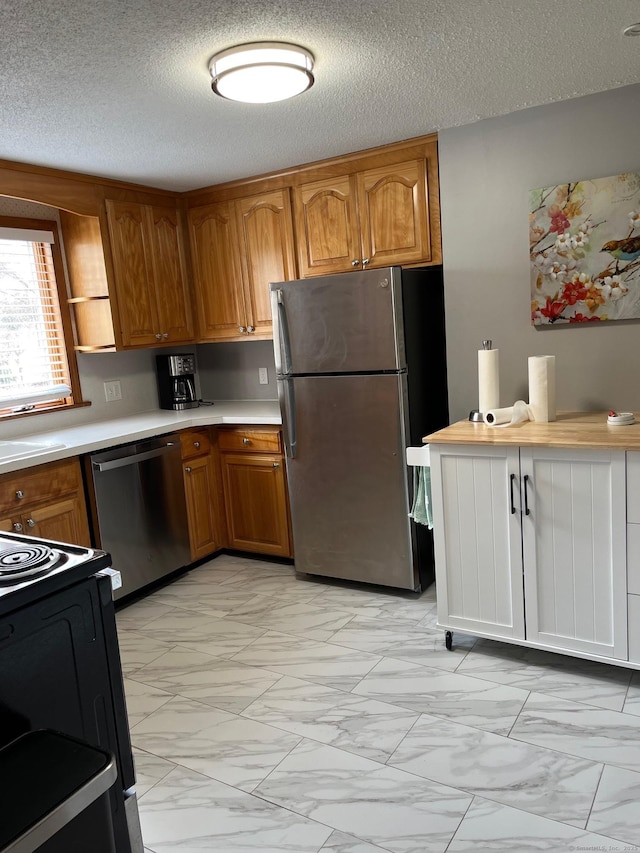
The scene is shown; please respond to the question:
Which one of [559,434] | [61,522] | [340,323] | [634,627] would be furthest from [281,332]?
[634,627]

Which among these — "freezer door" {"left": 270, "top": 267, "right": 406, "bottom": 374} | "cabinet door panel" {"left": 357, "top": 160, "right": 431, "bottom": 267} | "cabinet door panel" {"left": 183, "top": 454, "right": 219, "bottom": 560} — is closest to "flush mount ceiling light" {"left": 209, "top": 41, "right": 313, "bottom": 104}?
"freezer door" {"left": 270, "top": 267, "right": 406, "bottom": 374}

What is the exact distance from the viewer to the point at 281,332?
3.38 meters

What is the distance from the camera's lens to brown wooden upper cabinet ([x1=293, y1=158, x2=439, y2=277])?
3260mm

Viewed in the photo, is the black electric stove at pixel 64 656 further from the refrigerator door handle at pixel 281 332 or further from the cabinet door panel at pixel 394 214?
the cabinet door panel at pixel 394 214

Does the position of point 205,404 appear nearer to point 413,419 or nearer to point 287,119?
point 413,419

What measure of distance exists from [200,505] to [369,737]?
1945 millimetres

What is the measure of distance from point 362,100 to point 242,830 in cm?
256

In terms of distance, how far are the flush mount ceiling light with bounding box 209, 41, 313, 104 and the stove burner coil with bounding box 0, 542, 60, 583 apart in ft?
5.13

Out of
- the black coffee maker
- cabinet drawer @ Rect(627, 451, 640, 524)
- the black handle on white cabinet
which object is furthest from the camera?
the black coffee maker

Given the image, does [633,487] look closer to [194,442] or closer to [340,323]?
[340,323]

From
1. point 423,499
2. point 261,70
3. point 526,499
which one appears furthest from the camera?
point 423,499

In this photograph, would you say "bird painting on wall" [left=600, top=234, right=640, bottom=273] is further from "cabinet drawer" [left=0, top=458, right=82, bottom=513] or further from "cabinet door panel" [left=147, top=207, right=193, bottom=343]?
"cabinet drawer" [left=0, top=458, right=82, bottom=513]

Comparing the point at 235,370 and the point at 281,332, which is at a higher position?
the point at 281,332

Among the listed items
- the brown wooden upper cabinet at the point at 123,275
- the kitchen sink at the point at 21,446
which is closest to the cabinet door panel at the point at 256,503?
the brown wooden upper cabinet at the point at 123,275
